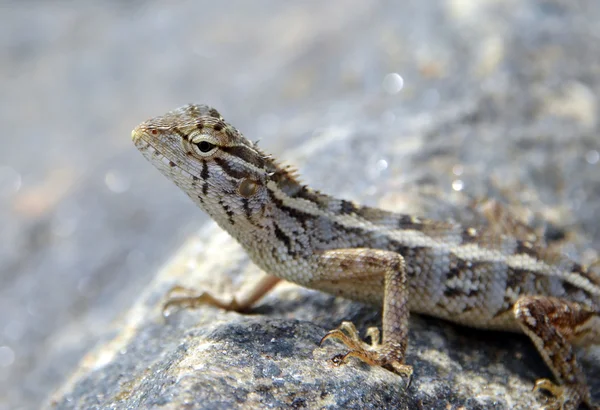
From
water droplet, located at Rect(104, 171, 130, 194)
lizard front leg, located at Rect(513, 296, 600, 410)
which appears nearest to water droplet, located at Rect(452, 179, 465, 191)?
lizard front leg, located at Rect(513, 296, 600, 410)

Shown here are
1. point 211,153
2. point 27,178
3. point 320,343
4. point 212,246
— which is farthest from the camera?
point 27,178

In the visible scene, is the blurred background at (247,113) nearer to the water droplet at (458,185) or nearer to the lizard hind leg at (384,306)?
the water droplet at (458,185)

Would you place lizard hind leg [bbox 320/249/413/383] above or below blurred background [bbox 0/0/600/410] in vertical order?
below

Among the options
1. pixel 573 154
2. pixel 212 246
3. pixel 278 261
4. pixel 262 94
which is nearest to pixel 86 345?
pixel 212 246

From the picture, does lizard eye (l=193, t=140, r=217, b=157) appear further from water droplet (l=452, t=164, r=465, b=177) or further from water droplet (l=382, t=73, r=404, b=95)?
water droplet (l=382, t=73, r=404, b=95)

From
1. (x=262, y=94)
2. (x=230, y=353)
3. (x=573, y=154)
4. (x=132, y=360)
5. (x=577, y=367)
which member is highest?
(x=262, y=94)

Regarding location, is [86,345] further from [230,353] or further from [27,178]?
[27,178]
